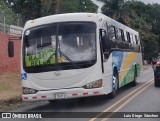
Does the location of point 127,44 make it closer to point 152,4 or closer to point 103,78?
point 103,78

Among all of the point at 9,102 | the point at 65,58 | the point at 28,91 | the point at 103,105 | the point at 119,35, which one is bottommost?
the point at 9,102

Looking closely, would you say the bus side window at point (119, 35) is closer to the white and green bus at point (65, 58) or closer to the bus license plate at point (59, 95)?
the white and green bus at point (65, 58)

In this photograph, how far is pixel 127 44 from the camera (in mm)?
19859

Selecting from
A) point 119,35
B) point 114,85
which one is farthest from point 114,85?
point 119,35

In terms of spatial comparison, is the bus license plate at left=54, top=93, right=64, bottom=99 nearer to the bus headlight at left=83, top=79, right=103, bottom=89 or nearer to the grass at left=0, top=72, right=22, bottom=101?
the bus headlight at left=83, top=79, right=103, bottom=89

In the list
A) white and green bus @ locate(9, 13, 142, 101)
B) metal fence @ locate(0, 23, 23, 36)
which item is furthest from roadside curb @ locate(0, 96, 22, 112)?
metal fence @ locate(0, 23, 23, 36)

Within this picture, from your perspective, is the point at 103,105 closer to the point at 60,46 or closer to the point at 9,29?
the point at 60,46

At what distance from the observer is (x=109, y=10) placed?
64.0m

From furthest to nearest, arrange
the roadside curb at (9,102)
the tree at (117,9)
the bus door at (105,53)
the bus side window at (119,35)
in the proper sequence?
the tree at (117,9) < the bus side window at (119,35) < the roadside curb at (9,102) < the bus door at (105,53)

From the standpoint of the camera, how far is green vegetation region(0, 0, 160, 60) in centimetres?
3929

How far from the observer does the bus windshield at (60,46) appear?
13.5 meters

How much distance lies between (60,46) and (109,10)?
51.1 m

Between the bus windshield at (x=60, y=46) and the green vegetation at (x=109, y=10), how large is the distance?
1278cm

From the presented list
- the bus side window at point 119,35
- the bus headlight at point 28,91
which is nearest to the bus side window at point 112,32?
the bus side window at point 119,35
